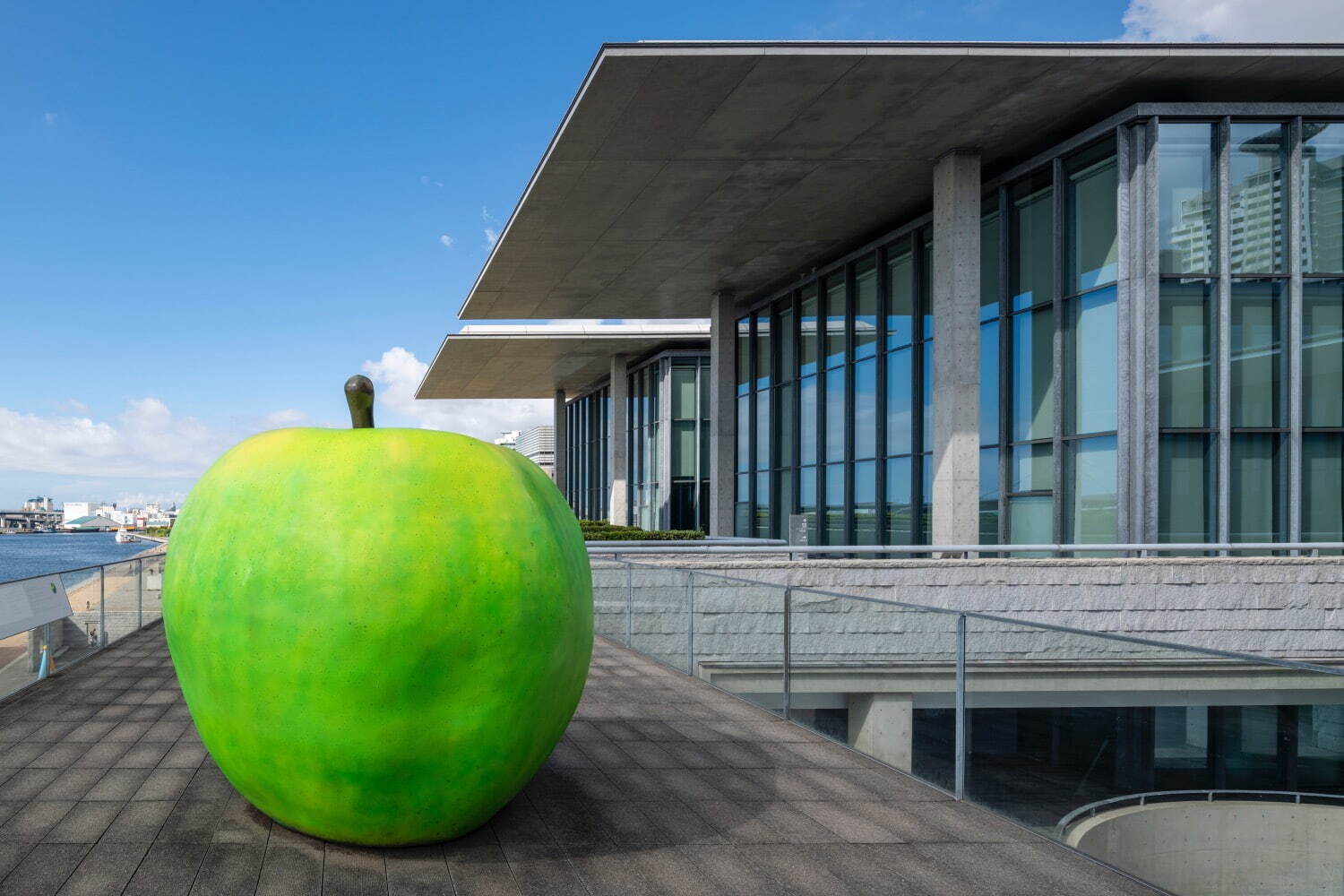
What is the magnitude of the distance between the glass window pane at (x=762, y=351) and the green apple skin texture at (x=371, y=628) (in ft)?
78.2

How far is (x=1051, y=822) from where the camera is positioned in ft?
17.7

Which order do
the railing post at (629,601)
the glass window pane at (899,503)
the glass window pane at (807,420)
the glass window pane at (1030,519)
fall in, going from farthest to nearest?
the glass window pane at (807,420), the glass window pane at (899,503), the glass window pane at (1030,519), the railing post at (629,601)

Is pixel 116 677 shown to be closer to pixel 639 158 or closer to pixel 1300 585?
pixel 639 158

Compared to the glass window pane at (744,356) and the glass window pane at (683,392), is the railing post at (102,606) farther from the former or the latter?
the glass window pane at (683,392)

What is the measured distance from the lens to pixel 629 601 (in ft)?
41.1

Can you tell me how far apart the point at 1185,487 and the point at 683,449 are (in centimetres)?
2376

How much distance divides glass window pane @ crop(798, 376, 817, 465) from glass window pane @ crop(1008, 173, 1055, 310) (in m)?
7.98

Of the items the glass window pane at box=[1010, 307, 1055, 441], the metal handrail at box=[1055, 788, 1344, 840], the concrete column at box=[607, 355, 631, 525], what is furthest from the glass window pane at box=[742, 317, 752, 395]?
the metal handrail at box=[1055, 788, 1344, 840]

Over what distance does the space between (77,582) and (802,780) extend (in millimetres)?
8260

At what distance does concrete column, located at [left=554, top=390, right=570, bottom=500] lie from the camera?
5491cm

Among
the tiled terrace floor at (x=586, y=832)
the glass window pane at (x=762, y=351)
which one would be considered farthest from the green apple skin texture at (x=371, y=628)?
the glass window pane at (x=762, y=351)

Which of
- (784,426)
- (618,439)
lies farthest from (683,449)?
(784,426)

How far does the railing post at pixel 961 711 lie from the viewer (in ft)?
20.0

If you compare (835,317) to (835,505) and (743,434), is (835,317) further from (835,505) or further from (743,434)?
(743,434)
